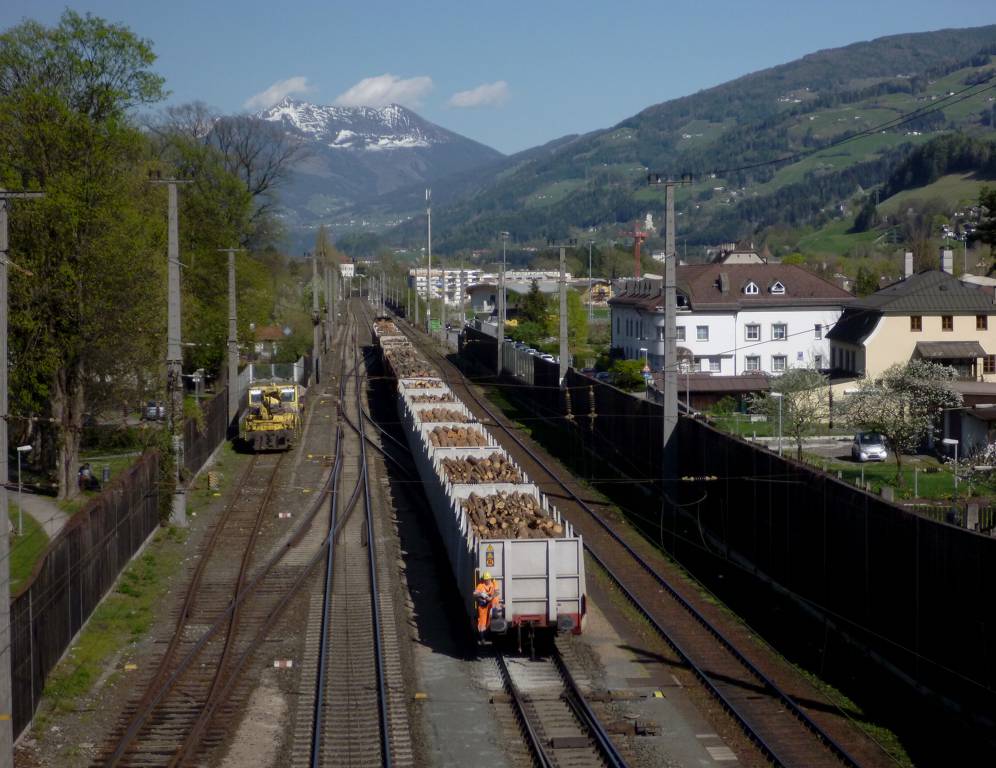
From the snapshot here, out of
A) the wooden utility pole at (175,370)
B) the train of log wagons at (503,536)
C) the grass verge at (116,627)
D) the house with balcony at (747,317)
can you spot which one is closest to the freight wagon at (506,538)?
the train of log wagons at (503,536)

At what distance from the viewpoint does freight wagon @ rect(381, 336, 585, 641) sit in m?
16.3

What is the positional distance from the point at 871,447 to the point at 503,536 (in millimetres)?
23706

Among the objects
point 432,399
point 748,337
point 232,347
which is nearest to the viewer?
point 432,399

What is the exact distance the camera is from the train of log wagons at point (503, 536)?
16.3 m

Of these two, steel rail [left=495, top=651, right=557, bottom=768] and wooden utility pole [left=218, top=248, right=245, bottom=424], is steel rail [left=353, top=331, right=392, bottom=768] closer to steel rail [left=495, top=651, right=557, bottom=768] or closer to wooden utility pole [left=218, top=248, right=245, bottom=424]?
steel rail [left=495, top=651, right=557, bottom=768]

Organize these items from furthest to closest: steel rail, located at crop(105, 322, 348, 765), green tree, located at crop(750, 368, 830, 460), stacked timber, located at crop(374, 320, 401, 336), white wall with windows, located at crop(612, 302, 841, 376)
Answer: stacked timber, located at crop(374, 320, 401, 336) → white wall with windows, located at crop(612, 302, 841, 376) → green tree, located at crop(750, 368, 830, 460) → steel rail, located at crop(105, 322, 348, 765)

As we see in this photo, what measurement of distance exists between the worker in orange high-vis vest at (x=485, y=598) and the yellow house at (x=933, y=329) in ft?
123

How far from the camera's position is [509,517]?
19.1 meters

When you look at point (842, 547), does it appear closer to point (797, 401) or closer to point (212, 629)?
point (212, 629)

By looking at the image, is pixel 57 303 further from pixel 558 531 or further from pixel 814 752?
pixel 814 752

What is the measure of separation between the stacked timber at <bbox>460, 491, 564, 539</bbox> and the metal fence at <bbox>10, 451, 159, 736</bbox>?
6151 millimetres

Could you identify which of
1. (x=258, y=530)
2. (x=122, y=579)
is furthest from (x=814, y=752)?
(x=258, y=530)

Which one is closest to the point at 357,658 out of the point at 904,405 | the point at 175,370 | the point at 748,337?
the point at 175,370

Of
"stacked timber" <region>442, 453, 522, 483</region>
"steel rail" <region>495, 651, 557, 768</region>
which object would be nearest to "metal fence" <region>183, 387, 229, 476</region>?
"stacked timber" <region>442, 453, 522, 483</region>
